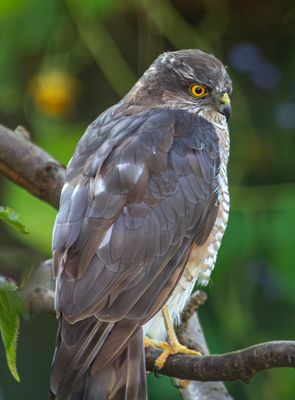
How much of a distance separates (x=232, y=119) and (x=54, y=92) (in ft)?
3.00

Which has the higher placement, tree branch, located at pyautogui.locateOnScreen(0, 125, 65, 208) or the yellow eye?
the yellow eye

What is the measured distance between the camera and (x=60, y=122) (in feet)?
18.7

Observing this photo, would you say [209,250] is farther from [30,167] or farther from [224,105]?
[30,167]

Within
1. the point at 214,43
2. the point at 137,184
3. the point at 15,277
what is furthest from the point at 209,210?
the point at 214,43

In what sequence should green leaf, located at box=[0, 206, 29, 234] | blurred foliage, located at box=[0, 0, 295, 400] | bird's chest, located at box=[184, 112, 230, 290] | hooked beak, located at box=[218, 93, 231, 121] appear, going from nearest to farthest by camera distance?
1. green leaf, located at box=[0, 206, 29, 234]
2. bird's chest, located at box=[184, 112, 230, 290]
3. hooked beak, located at box=[218, 93, 231, 121]
4. blurred foliage, located at box=[0, 0, 295, 400]

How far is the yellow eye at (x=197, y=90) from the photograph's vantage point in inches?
172

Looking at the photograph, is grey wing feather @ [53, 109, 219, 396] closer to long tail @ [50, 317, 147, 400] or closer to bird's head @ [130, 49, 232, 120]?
long tail @ [50, 317, 147, 400]

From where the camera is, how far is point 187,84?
14.5ft

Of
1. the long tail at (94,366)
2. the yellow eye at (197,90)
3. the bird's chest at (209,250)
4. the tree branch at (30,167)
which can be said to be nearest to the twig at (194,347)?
the bird's chest at (209,250)

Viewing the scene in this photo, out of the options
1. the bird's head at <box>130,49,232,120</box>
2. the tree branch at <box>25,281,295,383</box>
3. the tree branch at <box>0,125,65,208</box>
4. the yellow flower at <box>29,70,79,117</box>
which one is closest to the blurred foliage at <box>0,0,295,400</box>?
the yellow flower at <box>29,70,79,117</box>

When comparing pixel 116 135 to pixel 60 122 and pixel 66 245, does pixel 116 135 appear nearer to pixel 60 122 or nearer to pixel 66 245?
pixel 66 245

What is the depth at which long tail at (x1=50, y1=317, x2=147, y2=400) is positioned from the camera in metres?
3.36

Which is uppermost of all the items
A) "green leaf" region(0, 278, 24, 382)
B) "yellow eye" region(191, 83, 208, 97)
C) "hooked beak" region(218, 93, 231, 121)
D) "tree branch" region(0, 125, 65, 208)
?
"yellow eye" region(191, 83, 208, 97)

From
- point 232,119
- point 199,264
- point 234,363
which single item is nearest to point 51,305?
point 199,264
